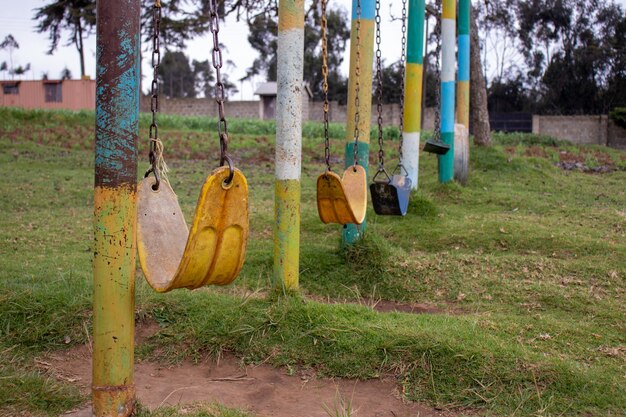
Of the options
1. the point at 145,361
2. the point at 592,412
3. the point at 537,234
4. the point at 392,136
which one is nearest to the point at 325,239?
the point at 537,234

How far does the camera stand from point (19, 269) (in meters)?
5.74

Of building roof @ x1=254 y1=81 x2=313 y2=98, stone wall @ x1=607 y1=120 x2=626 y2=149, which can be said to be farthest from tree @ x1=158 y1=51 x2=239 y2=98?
stone wall @ x1=607 y1=120 x2=626 y2=149

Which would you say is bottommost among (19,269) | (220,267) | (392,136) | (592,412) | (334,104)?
(592,412)

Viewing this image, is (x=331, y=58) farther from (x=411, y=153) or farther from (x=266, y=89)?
(x=411, y=153)

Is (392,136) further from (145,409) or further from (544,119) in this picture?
(145,409)

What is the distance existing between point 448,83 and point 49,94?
33.9 metres

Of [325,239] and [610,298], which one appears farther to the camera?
[325,239]

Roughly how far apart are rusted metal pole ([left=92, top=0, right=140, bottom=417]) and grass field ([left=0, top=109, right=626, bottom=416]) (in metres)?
0.52

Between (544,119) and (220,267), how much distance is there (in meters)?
32.0

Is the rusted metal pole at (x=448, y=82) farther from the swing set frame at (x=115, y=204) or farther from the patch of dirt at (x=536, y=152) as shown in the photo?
the patch of dirt at (x=536, y=152)

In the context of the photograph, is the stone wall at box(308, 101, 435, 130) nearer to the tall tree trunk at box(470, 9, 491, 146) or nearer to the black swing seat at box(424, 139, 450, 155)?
the tall tree trunk at box(470, 9, 491, 146)

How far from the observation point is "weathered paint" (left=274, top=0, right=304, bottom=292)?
15.3ft

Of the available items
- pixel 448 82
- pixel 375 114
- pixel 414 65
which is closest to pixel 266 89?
pixel 375 114

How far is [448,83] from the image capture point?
1035 centimetres
